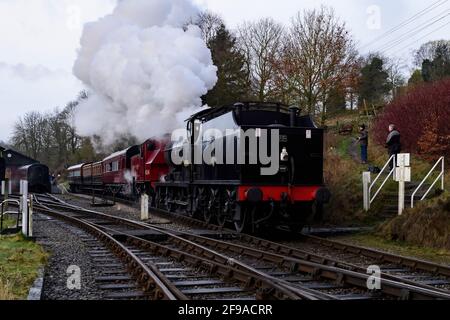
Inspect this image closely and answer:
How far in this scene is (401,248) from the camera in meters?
11.3

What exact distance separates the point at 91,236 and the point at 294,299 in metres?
8.70

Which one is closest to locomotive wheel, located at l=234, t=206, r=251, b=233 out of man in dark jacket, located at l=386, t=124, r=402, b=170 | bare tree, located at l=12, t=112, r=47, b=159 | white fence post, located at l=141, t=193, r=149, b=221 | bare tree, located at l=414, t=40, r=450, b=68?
white fence post, located at l=141, t=193, r=149, b=221

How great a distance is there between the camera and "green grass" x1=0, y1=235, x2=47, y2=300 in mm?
6596

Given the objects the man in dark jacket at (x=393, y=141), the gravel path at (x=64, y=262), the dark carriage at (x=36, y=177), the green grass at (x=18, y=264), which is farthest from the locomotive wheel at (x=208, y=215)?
the dark carriage at (x=36, y=177)

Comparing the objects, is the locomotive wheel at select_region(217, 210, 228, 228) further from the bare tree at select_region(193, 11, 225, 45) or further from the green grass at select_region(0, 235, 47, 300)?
the bare tree at select_region(193, 11, 225, 45)

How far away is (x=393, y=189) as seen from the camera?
16.0m

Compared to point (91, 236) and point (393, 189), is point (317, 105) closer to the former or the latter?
point (393, 189)

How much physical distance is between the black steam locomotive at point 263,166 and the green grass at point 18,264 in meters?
4.54

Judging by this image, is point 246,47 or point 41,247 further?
point 246,47

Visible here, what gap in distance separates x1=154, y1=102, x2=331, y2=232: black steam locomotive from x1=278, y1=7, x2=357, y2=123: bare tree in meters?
11.5

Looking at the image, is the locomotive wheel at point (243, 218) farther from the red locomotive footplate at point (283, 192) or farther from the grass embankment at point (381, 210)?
the grass embankment at point (381, 210)

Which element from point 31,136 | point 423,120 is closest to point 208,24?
point 423,120

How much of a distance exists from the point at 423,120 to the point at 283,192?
32.3 ft
